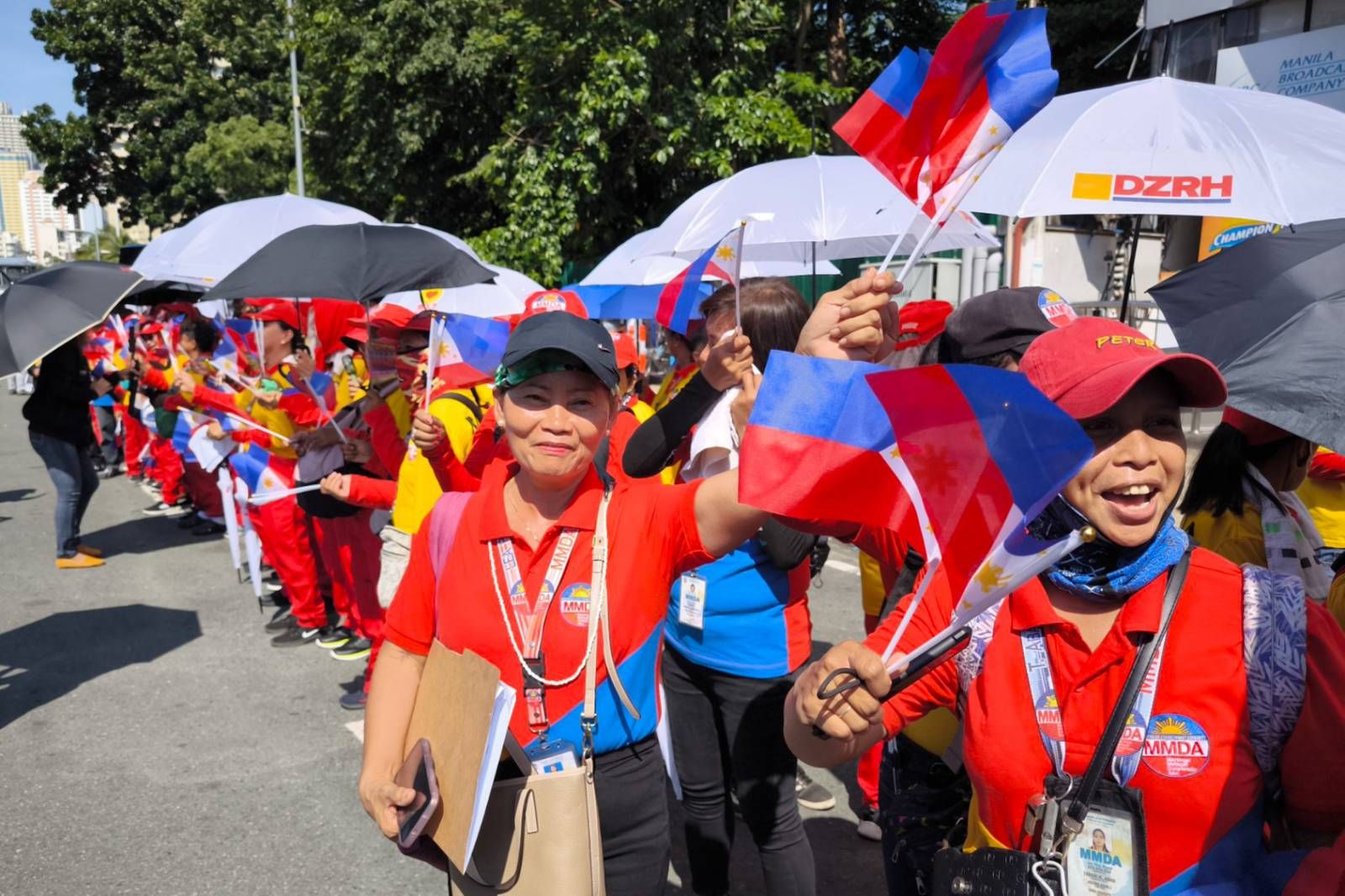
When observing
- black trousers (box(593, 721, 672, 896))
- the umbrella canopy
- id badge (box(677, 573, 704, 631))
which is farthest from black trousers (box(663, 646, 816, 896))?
the umbrella canopy

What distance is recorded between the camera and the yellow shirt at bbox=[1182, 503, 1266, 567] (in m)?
2.84

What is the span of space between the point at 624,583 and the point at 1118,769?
101cm

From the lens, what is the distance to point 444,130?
1862 centimetres

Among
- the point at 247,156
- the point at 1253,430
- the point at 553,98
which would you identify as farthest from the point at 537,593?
the point at 247,156

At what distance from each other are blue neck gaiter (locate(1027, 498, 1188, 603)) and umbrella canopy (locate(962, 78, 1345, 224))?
6.45 ft

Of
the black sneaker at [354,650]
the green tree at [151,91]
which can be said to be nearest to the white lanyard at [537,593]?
the black sneaker at [354,650]

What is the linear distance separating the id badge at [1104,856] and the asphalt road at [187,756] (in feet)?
7.65

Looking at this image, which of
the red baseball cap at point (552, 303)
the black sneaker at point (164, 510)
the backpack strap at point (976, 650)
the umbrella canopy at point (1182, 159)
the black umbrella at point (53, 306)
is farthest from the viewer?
the black sneaker at point (164, 510)

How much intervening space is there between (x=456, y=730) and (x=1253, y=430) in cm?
228

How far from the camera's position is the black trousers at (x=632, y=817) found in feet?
7.43

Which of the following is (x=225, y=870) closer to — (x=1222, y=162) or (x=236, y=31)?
(x=1222, y=162)

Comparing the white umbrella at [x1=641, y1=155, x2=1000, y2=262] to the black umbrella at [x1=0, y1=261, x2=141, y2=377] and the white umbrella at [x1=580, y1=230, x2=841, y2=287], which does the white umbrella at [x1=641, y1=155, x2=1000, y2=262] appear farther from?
the black umbrella at [x1=0, y1=261, x2=141, y2=377]

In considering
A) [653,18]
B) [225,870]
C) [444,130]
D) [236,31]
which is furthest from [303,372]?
[236,31]

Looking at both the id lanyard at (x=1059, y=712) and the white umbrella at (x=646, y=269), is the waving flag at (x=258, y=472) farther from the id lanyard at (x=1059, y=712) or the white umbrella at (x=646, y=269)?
the id lanyard at (x=1059, y=712)
